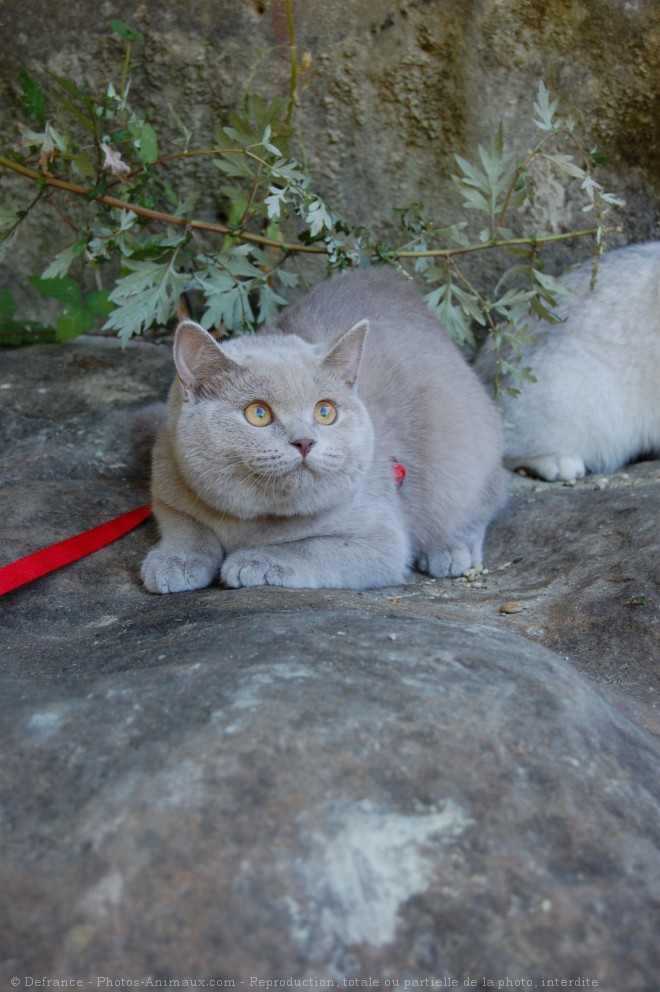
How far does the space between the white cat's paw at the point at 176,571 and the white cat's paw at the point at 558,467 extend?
166cm

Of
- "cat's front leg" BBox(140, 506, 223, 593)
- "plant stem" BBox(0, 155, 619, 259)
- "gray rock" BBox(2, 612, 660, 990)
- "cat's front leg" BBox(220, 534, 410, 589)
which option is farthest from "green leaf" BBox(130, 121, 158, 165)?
"gray rock" BBox(2, 612, 660, 990)

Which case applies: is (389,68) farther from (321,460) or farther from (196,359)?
(321,460)

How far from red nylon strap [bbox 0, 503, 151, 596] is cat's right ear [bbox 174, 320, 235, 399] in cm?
57

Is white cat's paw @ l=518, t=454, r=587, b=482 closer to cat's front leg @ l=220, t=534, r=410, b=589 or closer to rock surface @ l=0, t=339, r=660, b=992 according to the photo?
cat's front leg @ l=220, t=534, r=410, b=589

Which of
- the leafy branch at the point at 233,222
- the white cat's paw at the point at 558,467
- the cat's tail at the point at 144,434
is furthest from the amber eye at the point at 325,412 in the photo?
the white cat's paw at the point at 558,467

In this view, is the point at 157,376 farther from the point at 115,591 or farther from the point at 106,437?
the point at 115,591

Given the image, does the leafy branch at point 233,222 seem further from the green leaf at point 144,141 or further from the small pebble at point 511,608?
the small pebble at point 511,608

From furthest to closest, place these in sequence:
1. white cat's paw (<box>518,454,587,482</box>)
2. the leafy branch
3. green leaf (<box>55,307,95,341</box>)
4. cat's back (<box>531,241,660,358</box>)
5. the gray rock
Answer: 1. cat's back (<box>531,241,660,358</box>)
2. white cat's paw (<box>518,454,587,482</box>)
3. green leaf (<box>55,307,95,341</box>)
4. the leafy branch
5. the gray rock

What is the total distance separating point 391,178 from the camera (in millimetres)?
3941

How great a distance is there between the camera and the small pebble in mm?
2564

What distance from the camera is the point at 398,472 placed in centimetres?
299

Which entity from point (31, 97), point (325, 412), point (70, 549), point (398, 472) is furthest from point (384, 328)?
point (31, 97)

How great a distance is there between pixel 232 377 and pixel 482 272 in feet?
6.28

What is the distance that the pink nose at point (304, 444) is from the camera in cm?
246
